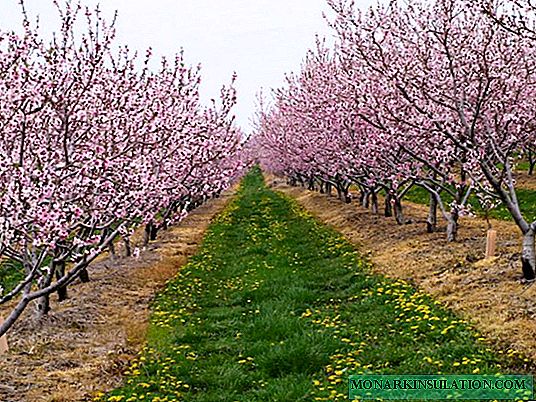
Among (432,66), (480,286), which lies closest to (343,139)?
(432,66)

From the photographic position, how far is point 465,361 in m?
7.79

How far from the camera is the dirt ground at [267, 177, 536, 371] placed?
348 inches

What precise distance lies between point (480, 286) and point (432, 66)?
583 centimetres

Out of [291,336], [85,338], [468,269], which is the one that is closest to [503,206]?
[468,269]

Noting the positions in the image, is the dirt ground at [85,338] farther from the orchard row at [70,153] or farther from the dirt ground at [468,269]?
the dirt ground at [468,269]

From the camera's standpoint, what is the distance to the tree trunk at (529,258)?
10414 mm

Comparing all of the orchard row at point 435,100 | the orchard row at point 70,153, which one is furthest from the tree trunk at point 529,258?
the orchard row at point 70,153

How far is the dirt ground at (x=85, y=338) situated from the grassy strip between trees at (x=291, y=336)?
37cm

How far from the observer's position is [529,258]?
10.4 meters

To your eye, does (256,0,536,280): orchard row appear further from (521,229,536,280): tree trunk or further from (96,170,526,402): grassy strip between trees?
(96,170,526,402): grassy strip between trees

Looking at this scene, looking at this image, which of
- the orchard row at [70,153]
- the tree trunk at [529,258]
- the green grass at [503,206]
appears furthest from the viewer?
the green grass at [503,206]

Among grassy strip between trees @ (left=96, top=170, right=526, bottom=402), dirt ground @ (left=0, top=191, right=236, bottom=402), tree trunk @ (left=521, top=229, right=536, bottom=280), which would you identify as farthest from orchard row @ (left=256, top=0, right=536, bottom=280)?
dirt ground @ (left=0, top=191, right=236, bottom=402)

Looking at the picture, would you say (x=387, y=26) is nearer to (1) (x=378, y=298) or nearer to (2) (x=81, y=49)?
(1) (x=378, y=298)

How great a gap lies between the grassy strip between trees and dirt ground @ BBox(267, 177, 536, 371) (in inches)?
12.3
